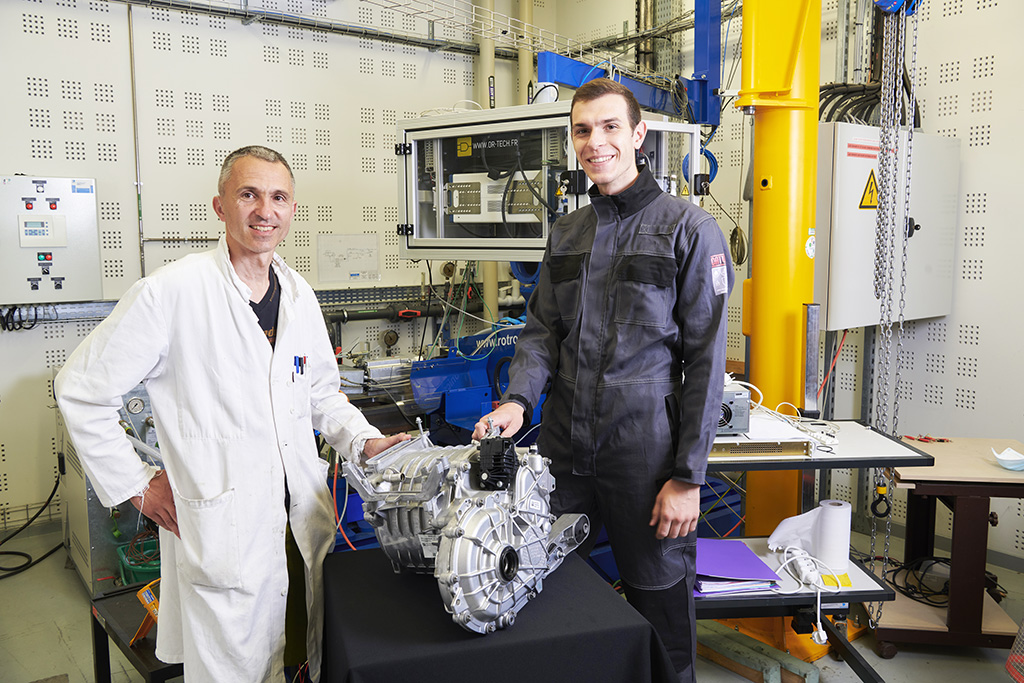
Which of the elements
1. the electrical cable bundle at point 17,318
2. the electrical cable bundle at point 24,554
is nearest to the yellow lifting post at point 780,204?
the electrical cable bundle at point 24,554

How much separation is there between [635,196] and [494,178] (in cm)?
183

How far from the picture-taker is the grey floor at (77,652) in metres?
2.98

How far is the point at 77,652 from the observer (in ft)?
10.5

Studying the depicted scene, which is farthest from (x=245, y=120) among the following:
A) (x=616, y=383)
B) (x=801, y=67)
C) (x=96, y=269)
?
(x=616, y=383)

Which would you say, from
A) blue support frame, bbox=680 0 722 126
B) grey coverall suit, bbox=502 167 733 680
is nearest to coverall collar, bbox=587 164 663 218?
grey coverall suit, bbox=502 167 733 680

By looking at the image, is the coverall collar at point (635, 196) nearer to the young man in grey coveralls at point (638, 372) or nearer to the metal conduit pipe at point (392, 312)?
the young man in grey coveralls at point (638, 372)

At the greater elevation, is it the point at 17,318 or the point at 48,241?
the point at 48,241

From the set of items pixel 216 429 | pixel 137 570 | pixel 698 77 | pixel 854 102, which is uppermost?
pixel 698 77

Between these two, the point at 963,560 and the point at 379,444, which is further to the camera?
the point at 963,560

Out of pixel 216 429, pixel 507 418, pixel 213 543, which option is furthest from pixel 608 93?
pixel 213 543

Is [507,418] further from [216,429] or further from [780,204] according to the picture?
[780,204]

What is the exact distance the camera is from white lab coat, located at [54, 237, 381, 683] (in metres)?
1.71

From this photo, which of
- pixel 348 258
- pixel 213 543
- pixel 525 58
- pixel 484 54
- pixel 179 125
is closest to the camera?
pixel 213 543

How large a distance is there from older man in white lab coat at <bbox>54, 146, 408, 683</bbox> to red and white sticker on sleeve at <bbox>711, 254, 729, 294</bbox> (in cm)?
109
